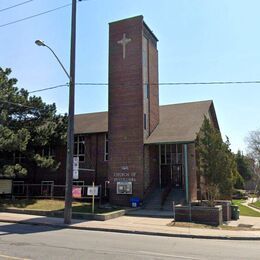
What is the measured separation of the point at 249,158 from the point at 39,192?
53.6m

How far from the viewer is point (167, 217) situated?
22984 mm

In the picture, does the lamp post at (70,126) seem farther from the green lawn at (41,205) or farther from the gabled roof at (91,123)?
the gabled roof at (91,123)

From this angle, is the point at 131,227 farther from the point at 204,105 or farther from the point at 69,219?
the point at 204,105

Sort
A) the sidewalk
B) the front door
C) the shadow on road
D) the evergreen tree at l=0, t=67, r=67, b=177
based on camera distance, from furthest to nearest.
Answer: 1. the front door
2. the evergreen tree at l=0, t=67, r=67, b=177
3. the shadow on road
4. the sidewalk

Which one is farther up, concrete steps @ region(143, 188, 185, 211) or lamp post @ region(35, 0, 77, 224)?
lamp post @ region(35, 0, 77, 224)

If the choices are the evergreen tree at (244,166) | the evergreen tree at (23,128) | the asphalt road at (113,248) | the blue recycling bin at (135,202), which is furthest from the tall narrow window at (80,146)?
the evergreen tree at (244,166)

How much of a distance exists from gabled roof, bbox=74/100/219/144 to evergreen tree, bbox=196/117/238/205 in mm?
4890

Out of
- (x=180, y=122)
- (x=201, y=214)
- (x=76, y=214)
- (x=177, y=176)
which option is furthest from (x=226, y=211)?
(x=180, y=122)

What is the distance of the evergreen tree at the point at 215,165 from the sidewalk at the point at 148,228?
3.49 meters

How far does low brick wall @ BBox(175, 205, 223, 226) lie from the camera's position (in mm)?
19719

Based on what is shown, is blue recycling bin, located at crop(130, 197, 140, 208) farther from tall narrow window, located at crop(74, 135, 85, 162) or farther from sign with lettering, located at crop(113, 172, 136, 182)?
tall narrow window, located at crop(74, 135, 85, 162)

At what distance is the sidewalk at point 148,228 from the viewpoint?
52.5ft

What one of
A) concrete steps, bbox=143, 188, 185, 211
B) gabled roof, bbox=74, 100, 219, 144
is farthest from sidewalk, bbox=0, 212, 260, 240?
gabled roof, bbox=74, 100, 219, 144

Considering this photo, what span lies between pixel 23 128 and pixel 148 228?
15525 mm
